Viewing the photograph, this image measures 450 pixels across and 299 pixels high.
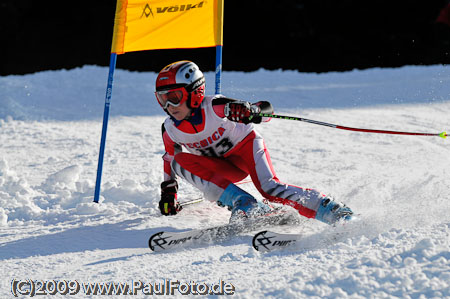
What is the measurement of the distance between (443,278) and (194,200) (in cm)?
209

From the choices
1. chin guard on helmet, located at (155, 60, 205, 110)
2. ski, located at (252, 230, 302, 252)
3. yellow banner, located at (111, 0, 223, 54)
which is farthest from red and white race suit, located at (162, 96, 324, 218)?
yellow banner, located at (111, 0, 223, 54)

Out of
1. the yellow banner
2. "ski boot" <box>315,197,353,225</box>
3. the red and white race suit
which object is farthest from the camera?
the yellow banner

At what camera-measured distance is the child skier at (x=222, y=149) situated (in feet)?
11.1

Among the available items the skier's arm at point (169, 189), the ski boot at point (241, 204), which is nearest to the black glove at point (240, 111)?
the ski boot at point (241, 204)

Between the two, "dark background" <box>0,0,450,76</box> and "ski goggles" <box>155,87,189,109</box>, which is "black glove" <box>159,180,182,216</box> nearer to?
"ski goggles" <box>155,87,189,109</box>

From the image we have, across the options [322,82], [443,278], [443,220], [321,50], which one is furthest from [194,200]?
[321,50]

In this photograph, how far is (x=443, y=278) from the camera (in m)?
2.39

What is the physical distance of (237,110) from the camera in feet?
11.2

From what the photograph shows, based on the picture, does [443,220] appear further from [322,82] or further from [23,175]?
[322,82]

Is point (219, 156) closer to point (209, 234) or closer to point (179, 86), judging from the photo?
point (179, 86)

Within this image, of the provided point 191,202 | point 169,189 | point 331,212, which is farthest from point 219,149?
point 331,212

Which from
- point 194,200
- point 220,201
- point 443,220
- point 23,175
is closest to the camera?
point 443,220

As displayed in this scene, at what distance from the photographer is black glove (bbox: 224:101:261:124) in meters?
3.40

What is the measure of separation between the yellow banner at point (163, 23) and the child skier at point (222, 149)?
0.90m
